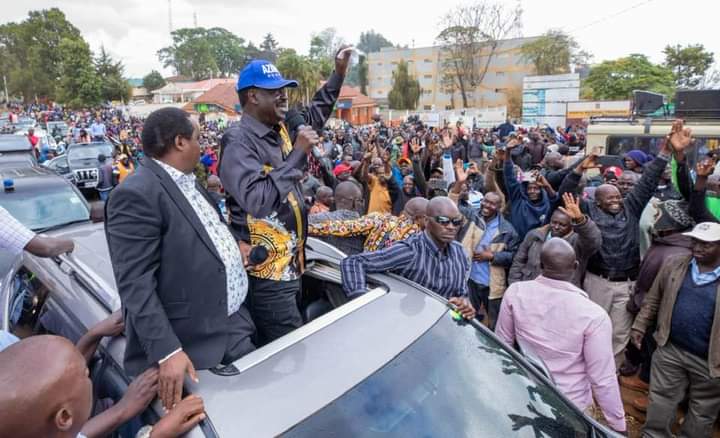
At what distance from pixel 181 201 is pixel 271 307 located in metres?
0.70

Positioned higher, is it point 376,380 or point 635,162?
point 635,162

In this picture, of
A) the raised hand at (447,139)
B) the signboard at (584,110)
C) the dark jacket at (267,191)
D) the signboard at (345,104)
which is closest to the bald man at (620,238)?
the raised hand at (447,139)

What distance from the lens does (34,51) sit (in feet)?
181

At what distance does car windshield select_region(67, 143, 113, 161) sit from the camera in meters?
13.3

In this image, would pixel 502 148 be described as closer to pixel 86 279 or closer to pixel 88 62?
pixel 86 279

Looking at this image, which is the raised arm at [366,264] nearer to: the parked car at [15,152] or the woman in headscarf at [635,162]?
the woman in headscarf at [635,162]

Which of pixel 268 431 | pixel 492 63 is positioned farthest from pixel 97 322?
pixel 492 63

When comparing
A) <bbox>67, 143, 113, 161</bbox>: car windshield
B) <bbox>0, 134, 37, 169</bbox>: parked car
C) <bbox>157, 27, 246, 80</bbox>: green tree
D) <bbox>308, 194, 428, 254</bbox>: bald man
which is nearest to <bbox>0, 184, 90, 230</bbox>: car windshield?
<bbox>308, 194, 428, 254</bbox>: bald man

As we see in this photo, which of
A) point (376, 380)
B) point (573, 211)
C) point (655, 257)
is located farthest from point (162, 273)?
point (655, 257)

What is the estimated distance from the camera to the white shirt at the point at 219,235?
1788 mm

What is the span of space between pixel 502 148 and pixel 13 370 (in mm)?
4943

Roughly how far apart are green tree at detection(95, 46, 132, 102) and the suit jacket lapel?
143 ft

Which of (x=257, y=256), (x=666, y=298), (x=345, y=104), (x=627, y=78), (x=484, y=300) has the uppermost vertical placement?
(x=627, y=78)

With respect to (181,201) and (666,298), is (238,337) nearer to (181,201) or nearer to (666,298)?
(181,201)
